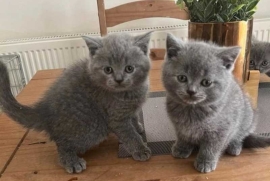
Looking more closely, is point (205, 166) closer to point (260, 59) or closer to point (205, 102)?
point (205, 102)

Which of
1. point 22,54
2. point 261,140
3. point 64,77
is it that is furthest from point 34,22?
point 261,140

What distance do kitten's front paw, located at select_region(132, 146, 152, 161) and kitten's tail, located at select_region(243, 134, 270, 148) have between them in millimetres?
268

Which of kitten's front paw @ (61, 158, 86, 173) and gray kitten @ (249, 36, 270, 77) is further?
gray kitten @ (249, 36, 270, 77)

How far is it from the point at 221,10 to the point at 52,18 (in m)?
1.49

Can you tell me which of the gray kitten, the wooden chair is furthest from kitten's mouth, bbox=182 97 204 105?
the wooden chair

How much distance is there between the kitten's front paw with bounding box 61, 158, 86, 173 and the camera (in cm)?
69

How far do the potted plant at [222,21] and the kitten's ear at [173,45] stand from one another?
122 mm

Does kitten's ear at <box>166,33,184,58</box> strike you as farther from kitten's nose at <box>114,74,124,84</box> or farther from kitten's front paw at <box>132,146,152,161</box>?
kitten's front paw at <box>132,146,152,161</box>

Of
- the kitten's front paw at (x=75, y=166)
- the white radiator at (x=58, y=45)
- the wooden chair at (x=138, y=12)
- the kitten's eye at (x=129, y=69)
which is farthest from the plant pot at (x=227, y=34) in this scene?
the white radiator at (x=58, y=45)

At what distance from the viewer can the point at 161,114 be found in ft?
3.11

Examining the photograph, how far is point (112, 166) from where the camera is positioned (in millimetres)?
706

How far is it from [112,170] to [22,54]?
1.55 metres

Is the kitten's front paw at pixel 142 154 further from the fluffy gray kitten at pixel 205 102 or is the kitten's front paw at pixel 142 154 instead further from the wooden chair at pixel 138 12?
the wooden chair at pixel 138 12

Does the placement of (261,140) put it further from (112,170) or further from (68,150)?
(68,150)
